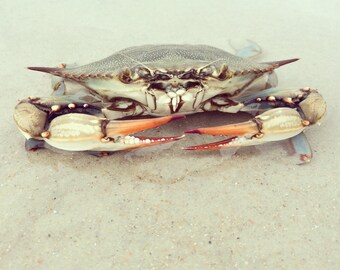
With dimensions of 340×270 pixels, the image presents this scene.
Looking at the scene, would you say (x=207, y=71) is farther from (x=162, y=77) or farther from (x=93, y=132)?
(x=93, y=132)

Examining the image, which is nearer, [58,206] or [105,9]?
[58,206]

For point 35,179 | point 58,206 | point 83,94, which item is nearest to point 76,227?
point 58,206

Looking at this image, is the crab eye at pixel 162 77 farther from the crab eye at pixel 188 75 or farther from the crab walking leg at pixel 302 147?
the crab walking leg at pixel 302 147

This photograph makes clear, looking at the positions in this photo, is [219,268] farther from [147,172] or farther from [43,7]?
[43,7]

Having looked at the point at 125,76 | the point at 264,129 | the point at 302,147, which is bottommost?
the point at 302,147

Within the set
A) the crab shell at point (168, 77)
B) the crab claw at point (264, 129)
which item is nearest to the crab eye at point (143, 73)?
the crab shell at point (168, 77)

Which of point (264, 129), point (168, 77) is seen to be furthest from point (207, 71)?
point (264, 129)
